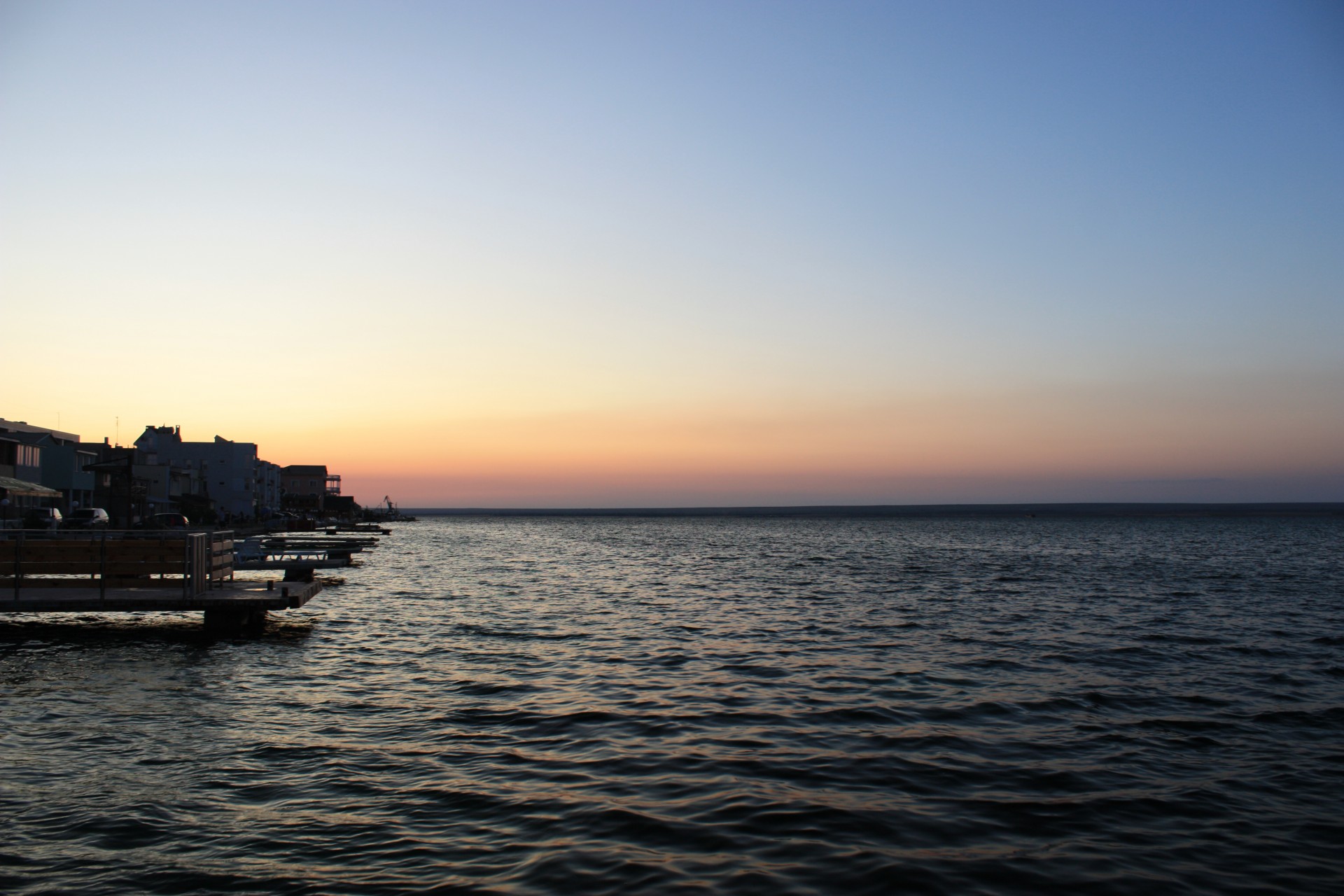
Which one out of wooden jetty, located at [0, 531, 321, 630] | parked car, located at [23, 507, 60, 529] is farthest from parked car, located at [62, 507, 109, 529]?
wooden jetty, located at [0, 531, 321, 630]

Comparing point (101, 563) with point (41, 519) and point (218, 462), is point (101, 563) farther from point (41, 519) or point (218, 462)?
point (218, 462)

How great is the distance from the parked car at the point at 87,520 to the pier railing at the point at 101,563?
4197 centimetres

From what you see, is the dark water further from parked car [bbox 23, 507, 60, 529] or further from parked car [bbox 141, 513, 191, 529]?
parked car [bbox 141, 513, 191, 529]

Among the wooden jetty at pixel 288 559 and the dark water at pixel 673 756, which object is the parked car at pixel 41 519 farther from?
the dark water at pixel 673 756

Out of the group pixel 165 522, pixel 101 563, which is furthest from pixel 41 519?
pixel 101 563

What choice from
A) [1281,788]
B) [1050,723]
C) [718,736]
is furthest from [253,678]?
[1281,788]

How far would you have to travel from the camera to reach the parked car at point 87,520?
203 ft

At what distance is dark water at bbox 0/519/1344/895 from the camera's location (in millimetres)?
9250

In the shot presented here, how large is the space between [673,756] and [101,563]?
19.0m

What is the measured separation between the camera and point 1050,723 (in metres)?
15.5

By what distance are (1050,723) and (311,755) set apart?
1193 centimetres

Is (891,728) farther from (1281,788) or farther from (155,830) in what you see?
(155,830)

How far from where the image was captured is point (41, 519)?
57.7 metres

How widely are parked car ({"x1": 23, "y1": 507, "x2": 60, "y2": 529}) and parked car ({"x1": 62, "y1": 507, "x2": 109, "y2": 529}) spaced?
1108mm
